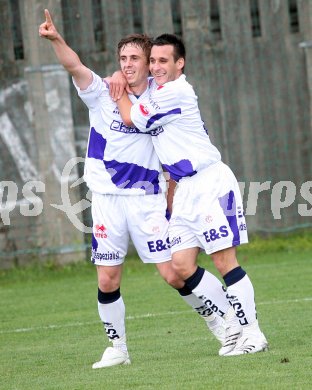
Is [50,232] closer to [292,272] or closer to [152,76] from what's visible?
[292,272]

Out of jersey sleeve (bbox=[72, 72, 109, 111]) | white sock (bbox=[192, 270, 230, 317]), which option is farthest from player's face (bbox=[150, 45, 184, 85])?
white sock (bbox=[192, 270, 230, 317])

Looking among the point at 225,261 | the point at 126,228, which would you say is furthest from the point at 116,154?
the point at 225,261

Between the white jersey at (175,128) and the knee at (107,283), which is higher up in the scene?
the white jersey at (175,128)

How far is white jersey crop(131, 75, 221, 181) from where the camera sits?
729 cm

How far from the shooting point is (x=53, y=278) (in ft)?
43.0

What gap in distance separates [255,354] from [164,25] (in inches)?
284

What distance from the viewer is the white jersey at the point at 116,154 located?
7.43m

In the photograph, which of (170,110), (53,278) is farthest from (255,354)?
(53,278)

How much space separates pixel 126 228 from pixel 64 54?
117 centimetres

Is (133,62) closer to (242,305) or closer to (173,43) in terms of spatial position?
(173,43)

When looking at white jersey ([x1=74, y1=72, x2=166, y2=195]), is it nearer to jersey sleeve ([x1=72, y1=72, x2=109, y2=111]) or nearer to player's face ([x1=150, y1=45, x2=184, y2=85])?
jersey sleeve ([x1=72, y1=72, x2=109, y2=111])

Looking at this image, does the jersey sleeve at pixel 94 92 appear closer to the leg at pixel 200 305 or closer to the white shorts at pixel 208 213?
the white shorts at pixel 208 213

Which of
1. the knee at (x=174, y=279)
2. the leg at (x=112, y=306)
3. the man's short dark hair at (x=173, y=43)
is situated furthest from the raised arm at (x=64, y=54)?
the knee at (x=174, y=279)

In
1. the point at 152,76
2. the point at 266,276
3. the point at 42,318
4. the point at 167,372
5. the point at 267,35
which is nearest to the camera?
the point at 167,372
